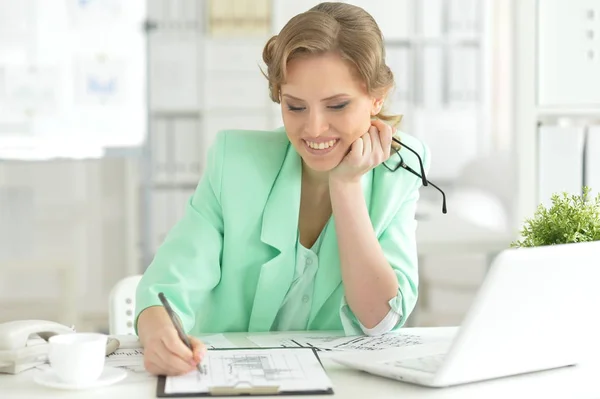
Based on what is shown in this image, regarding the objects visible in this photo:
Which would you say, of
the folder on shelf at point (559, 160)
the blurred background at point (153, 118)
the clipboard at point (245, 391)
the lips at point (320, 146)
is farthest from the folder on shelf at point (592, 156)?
the blurred background at point (153, 118)

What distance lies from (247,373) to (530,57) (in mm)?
1455

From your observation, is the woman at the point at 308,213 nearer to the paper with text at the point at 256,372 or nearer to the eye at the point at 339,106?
Result: the eye at the point at 339,106

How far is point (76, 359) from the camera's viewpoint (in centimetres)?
109

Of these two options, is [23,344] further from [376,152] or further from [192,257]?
[376,152]

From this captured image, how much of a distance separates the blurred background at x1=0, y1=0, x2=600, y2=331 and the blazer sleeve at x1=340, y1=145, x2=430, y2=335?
243 cm

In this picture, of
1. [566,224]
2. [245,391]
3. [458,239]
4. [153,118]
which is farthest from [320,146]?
[153,118]

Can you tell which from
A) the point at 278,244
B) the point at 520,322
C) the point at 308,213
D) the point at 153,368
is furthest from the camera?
the point at 308,213

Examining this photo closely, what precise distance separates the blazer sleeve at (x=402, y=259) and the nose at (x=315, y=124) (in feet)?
0.84

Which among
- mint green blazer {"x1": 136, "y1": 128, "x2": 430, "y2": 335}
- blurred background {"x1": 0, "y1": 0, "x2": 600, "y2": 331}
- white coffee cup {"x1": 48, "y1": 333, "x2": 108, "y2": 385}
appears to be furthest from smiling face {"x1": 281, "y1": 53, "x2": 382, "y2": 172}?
blurred background {"x1": 0, "y1": 0, "x2": 600, "y2": 331}

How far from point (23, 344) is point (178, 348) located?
0.80ft

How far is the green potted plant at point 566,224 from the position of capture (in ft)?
4.11

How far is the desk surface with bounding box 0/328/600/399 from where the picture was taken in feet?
3.59

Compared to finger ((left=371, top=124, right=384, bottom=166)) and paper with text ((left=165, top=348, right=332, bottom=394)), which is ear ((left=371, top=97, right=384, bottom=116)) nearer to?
finger ((left=371, top=124, right=384, bottom=166))

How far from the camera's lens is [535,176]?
2338mm
